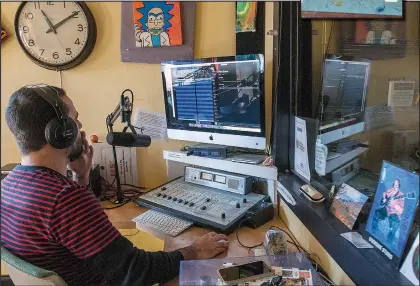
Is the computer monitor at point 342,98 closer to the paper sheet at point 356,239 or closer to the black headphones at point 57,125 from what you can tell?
the paper sheet at point 356,239

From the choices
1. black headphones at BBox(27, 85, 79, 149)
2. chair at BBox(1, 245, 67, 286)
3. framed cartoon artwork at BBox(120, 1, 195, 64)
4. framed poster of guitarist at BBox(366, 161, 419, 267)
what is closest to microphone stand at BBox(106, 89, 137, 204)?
framed cartoon artwork at BBox(120, 1, 195, 64)

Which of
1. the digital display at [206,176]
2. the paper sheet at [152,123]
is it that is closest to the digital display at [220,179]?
the digital display at [206,176]

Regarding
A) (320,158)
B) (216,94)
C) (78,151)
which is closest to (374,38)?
(320,158)

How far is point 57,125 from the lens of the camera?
3.34 ft

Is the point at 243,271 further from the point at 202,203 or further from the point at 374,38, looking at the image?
the point at 374,38

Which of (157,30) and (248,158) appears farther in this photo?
(157,30)

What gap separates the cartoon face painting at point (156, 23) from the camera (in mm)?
1744

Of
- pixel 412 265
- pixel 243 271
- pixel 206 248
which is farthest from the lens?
pixel 206 248

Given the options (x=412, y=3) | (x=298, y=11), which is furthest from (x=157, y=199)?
(x=412, y=3)

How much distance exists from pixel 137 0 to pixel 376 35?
4.11 ft

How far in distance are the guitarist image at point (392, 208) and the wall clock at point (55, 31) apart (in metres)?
1.61

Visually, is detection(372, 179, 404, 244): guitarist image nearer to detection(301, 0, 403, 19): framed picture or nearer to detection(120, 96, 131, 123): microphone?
detection(301, 0, 403, 19): framed picture

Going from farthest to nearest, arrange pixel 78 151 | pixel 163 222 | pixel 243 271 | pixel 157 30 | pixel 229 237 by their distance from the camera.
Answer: pixel 157 30 → pixel 78 151 → pixel 163 222 → pixel 229 237 → pixel 243 271

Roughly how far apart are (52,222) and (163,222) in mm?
502
